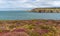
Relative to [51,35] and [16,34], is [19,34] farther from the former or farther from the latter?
[51,35]

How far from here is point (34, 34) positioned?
1513 cm

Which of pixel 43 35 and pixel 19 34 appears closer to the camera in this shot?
pixel 19 34

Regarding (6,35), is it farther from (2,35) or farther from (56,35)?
(56,35)

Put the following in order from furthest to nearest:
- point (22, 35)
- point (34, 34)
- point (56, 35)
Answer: point (56, 35), point (34, 34), point (22, 35)

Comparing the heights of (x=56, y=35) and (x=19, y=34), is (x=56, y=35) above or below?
below

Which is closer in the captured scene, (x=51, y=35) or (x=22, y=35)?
(x=22, y=35)

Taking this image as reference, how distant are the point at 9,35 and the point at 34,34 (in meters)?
2.12

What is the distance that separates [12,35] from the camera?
44.4 feet

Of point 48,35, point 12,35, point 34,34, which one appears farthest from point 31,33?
point 12,35

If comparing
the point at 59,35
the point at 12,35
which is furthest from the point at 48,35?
the point at 12,35

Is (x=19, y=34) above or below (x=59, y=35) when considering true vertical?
above

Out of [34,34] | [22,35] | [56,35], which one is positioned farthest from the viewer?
[56,35]

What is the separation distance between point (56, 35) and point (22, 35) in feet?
12.6

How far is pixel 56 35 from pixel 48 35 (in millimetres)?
1342
